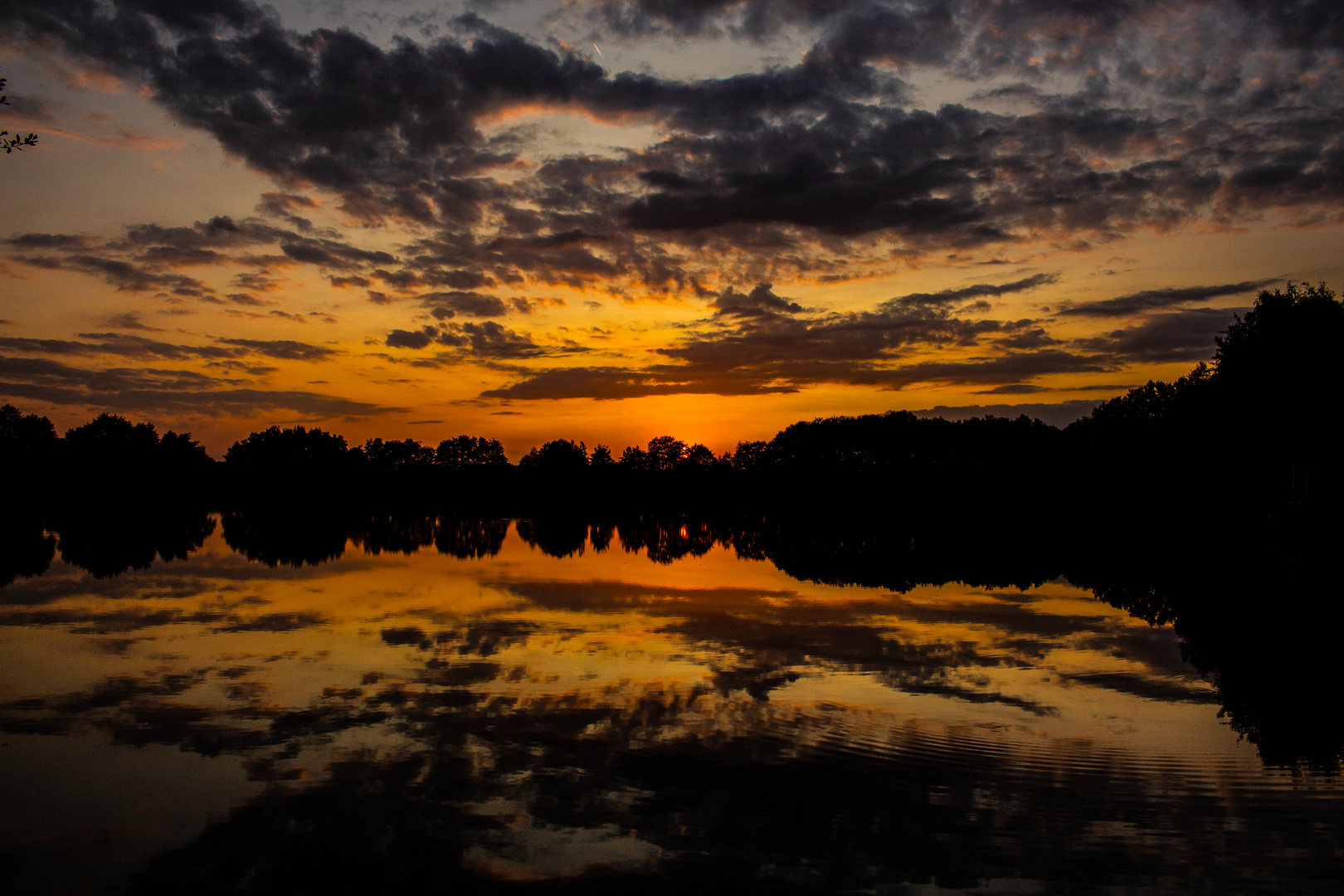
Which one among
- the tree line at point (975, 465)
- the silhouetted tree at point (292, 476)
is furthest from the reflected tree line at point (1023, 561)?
the silhouetted tree at point (292, 476)

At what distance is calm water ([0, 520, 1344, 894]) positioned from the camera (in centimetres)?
789

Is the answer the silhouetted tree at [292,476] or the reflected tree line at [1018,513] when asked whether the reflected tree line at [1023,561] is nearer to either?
the reflected tree line at [1018,513]

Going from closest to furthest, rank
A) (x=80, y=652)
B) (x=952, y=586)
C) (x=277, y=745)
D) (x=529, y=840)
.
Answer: (x=529, y=840) < (x=277, y=745) < (x=80, y=652) < (x=952, y=586)

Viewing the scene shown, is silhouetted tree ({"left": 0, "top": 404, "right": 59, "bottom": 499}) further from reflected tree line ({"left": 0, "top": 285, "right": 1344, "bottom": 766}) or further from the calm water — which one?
the calm water

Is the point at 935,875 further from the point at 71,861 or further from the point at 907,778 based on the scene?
the point at 71,861

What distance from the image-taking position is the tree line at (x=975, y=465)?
5691 centimetres

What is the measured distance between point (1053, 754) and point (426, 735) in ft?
28.2

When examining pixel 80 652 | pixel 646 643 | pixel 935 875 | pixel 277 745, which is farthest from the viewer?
pixel 646 643

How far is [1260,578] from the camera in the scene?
105ft

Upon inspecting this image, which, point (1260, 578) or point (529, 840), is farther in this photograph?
point (1260, 578)

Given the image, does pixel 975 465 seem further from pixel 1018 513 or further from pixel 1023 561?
pixel 1023 561

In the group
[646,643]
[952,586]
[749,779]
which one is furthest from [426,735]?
[952,586]

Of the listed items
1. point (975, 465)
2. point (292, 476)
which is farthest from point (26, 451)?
point (975, 465)

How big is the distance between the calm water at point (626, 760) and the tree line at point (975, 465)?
47302 millimetres
